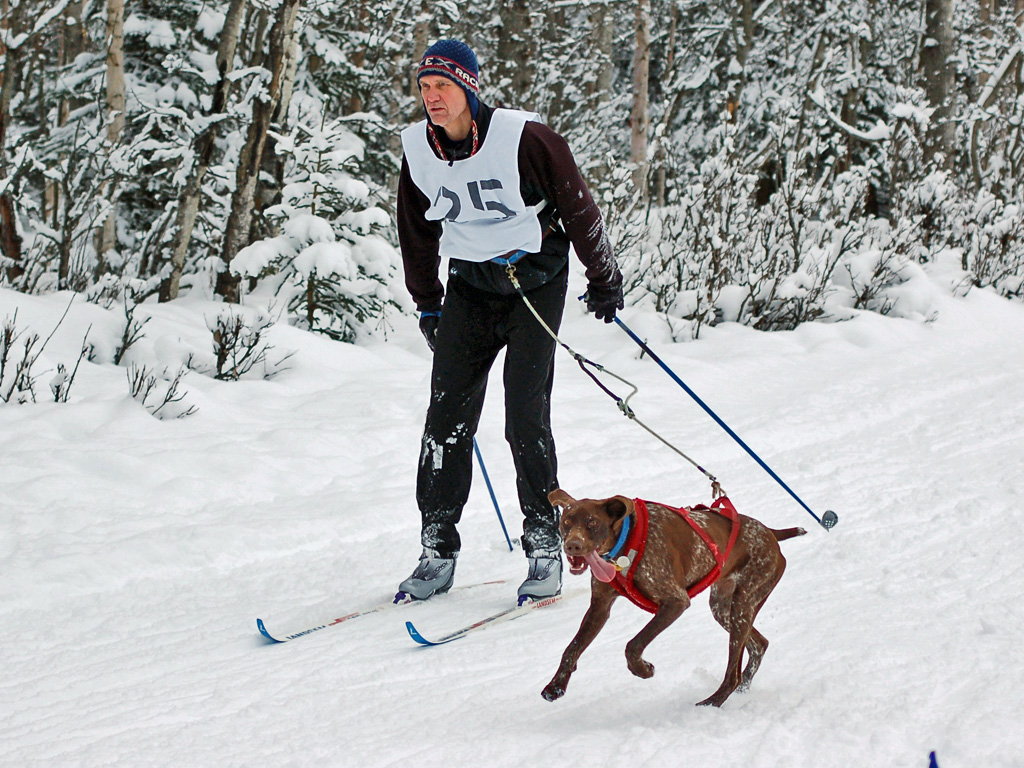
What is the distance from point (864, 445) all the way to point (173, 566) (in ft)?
13.0

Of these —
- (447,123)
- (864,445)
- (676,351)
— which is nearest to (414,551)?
(447,123)

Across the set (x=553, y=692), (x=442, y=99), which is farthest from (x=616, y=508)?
(x=442, y=99)

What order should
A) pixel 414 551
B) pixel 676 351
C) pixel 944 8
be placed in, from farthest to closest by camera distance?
pixel 944 8 < pixel 676 351 < pixel 414 551

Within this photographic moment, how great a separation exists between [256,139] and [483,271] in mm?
5275

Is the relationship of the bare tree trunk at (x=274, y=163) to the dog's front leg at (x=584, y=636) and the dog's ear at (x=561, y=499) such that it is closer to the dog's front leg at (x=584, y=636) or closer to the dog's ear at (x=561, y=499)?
the dog's ear at (x=561, y=499)

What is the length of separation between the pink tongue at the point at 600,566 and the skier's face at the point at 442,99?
164 cm

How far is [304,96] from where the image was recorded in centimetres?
1052

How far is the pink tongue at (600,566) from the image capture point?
6.71 feet

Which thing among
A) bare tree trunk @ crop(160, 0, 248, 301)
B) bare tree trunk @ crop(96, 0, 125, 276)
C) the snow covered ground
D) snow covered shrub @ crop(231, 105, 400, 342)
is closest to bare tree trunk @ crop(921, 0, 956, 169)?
the snow covered ground

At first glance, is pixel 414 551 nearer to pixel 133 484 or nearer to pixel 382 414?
pixel 133 484

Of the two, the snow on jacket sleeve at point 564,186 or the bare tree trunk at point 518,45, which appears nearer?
the snow on jacket sleeve at point 564,186

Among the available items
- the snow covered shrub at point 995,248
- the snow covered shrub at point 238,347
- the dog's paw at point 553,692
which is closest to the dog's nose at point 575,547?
the dog's paw at point 553,692

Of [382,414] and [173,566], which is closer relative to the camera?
[173,566]

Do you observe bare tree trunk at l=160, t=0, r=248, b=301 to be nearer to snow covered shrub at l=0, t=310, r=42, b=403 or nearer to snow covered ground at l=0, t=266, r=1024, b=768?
snow covered ground at l=0, t=266, r=1024, b=768
